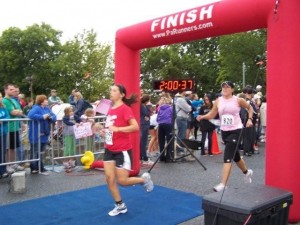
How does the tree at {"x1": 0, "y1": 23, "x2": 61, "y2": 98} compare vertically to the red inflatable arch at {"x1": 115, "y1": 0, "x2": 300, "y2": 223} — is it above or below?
above

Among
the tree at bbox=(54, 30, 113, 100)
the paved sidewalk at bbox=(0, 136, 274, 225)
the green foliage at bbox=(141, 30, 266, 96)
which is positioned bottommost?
the paved sidewalk at bbox=(0, 136, 274, 225)

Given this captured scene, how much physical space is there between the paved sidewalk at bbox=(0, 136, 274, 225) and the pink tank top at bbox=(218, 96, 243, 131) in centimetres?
122

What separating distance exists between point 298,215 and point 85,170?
5.14m

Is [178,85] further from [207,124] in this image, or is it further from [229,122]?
[207,124]

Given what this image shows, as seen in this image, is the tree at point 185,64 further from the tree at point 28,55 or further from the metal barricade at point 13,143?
the metal barricade at point 13,143

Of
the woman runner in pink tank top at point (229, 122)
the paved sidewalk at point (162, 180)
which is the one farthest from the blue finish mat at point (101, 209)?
the woman runner in pink tank top at point (229, 122)

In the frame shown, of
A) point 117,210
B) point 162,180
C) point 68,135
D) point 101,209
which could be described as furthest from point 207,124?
point 117,210

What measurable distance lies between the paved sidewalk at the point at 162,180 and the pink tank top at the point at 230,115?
122 centimetres

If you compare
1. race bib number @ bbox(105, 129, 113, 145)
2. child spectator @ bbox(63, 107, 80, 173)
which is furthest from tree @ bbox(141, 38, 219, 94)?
race bib number @ bbox(105, 129, 113, 145)

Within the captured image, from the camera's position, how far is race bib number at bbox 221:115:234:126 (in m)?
6.25

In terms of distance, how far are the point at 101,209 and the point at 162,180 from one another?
2.17 metres

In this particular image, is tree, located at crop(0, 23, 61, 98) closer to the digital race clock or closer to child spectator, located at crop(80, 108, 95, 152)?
child spectator, located at crop(80, 108, 95, 152)

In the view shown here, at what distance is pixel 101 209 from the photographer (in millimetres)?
5465

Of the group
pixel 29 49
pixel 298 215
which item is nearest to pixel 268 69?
pixel 298 215
